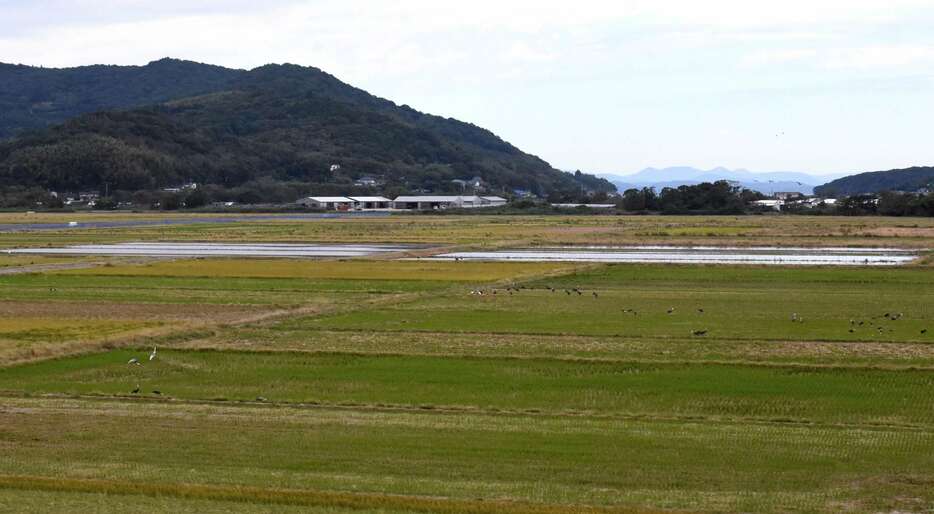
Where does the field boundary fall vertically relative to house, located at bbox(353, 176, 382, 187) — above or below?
above

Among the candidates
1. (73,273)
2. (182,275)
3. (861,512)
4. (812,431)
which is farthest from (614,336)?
(73,273)

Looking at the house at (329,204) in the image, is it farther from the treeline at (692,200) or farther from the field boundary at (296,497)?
the field boundary at (296,497)

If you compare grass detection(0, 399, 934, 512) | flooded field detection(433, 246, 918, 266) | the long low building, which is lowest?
the long low building

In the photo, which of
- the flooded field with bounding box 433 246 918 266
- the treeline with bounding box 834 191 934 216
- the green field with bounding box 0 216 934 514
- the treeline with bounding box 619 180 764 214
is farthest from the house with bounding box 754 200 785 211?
the green field with bounding box 0 216 934 514

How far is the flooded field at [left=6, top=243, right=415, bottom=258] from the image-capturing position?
5119cm

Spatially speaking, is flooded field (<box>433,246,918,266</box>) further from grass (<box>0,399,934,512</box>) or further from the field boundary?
the field boundary

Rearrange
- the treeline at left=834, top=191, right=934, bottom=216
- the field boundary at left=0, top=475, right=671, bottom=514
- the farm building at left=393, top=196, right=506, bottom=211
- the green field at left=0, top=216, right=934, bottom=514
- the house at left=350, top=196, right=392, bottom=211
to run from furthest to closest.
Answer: the house at left=350, top=196, right=392, bottom=211, the farm building at left=393, top=196, right=506, bottom=211, the treeline at left=834, top=191, right=934, bottom=216, the green field at left=0, top=216, right=934, bottom=514, the field boundary at left=0, top=475, right=671, bottom=514

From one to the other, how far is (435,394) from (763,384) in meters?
5.21

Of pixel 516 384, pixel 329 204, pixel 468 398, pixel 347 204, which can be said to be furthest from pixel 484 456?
pixel 347 204

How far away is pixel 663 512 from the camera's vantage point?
36.1ft

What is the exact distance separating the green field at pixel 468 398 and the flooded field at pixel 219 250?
15.7 meters

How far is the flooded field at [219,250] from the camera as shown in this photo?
5119cm

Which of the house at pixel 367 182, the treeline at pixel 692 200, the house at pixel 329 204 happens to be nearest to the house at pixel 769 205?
the treeline at pixel 692 200

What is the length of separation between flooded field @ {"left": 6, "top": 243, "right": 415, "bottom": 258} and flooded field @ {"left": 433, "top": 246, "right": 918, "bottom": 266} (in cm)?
527
